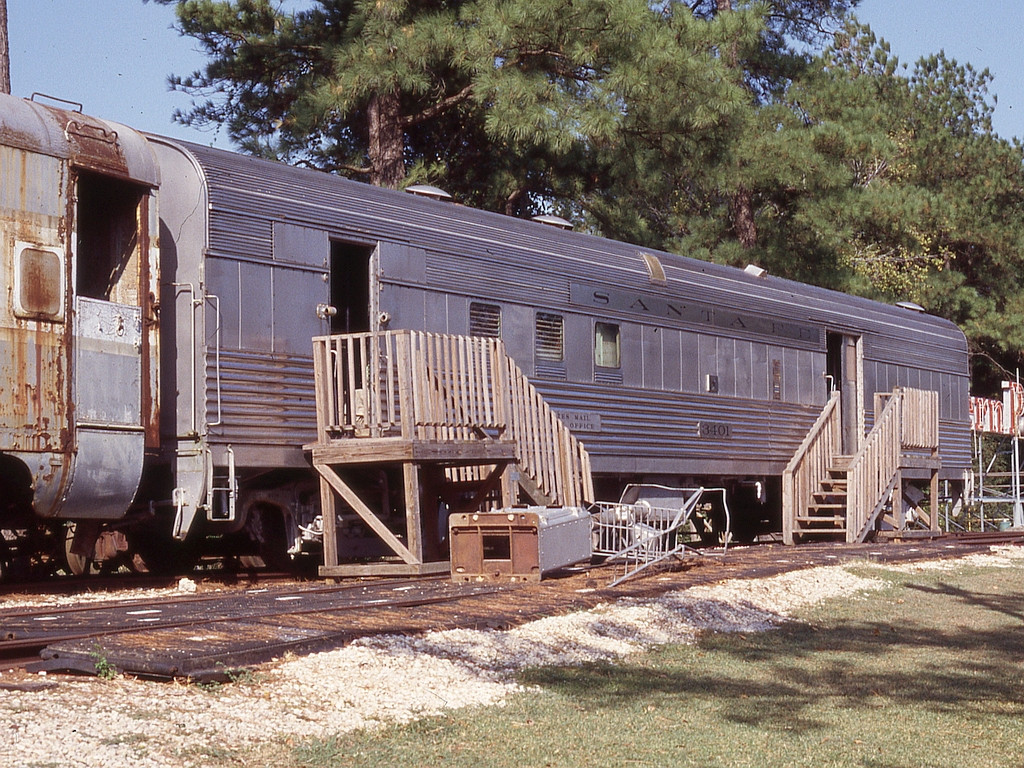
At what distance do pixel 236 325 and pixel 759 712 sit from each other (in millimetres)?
6621

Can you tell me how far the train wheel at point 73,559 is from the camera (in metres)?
12.6

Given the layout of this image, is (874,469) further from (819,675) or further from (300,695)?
(300,695)

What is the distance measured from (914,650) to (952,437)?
1690 centimetres

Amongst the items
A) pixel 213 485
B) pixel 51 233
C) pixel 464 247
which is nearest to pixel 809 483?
pixel 464 247

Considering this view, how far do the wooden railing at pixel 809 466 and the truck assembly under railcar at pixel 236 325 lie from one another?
1.79m

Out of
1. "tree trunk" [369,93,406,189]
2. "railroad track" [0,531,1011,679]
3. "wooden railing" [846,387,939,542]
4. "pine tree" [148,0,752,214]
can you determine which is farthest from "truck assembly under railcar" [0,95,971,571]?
"tree trunk" [369,93,406,189]

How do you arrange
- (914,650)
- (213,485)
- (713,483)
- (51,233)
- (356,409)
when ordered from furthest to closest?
(713,483) < (356,409) < (213,485) < (51,233) < (914,650)

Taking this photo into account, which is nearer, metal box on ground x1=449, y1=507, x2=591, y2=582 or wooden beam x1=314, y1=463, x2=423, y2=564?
metal box on ground x1=449, y1=507, x2=591, y2=582

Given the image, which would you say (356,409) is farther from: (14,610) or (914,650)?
(914,650)

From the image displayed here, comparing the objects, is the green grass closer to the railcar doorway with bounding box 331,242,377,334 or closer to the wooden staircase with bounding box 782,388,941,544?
the railcar doorway with bounding box 331,242,377,334

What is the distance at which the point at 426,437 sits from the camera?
12602mm

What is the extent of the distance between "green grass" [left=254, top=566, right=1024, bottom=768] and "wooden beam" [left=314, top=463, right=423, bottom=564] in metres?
3.94

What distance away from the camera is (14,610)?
30.9 ft

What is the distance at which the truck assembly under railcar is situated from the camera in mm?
10453
